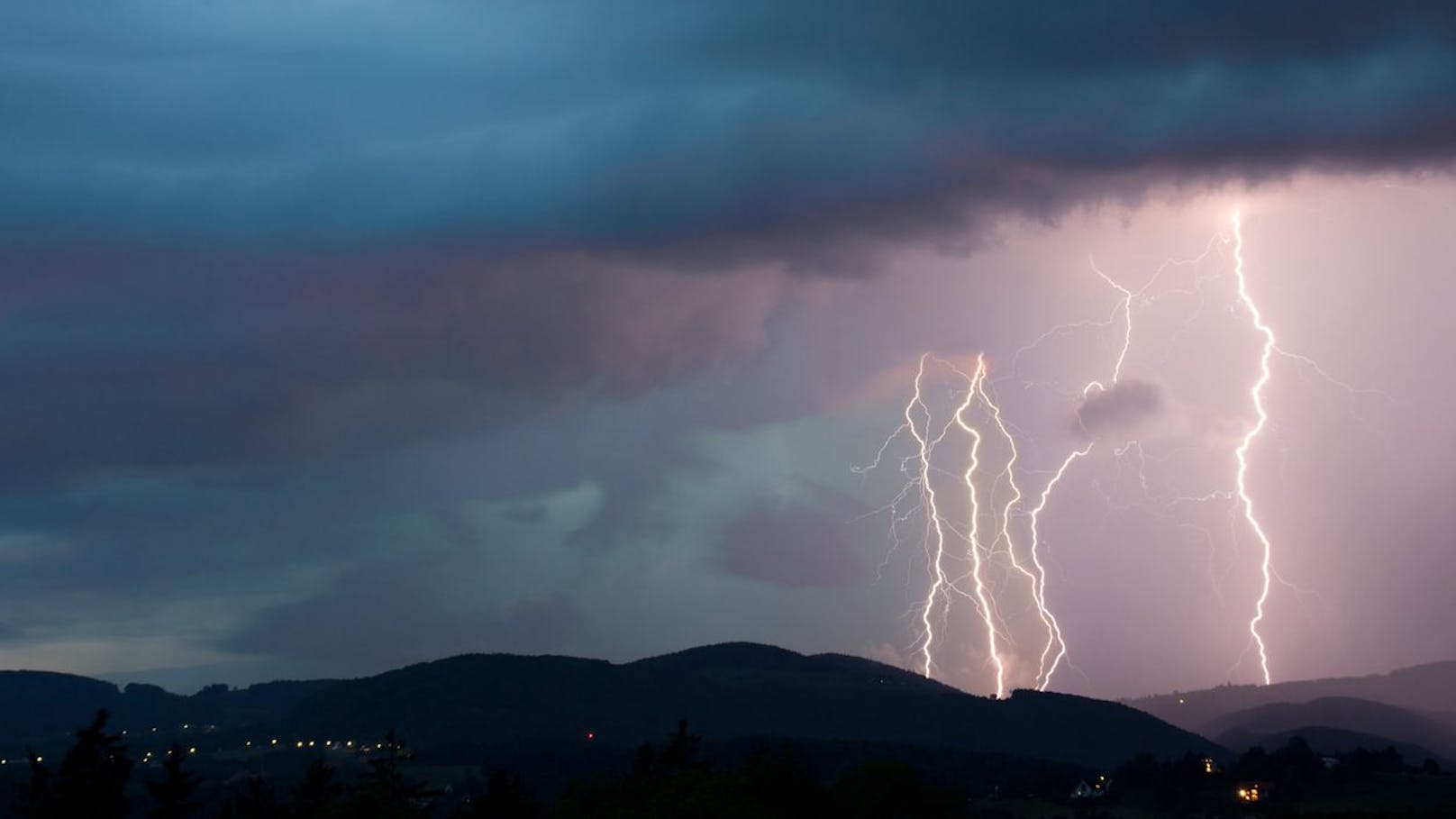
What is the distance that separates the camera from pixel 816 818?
3777 inches

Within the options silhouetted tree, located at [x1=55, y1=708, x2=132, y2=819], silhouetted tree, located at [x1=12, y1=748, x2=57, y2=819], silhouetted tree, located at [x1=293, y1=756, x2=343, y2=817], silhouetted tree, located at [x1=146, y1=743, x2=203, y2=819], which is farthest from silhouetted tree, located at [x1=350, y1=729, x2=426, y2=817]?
silhouetted tree, located at [x1=12, y1=748, x2=57, y2=819]

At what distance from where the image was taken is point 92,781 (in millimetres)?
60219

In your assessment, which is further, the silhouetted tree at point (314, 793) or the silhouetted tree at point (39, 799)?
the silhouetted tree at point (314, 793)

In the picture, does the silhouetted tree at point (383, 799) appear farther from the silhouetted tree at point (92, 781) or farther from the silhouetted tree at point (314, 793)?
the silhouetted tree at point (92, 781)

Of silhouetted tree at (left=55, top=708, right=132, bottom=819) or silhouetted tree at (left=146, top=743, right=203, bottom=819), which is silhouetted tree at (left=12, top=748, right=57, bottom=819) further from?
silhouetted tree at (left=146, top=743, right=203, bottom=819)

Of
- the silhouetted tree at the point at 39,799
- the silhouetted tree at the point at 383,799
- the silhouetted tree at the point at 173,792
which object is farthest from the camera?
the silhouetted tree at the point at 383,799

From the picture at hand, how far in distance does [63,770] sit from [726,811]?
2635 cm

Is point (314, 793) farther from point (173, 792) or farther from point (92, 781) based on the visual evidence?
point (92, 781)

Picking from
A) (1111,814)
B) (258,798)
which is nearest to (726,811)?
(258,798)

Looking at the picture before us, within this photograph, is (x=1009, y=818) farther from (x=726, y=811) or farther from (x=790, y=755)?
(x=726, y=811)

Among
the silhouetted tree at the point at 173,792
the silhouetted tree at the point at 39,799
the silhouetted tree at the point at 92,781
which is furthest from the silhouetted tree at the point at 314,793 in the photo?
the silhouetted tree at the point at 92,781

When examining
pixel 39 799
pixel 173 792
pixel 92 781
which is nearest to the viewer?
pixel 92 781

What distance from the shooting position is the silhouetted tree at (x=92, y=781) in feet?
192

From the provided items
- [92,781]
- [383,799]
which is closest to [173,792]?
[92,781]
